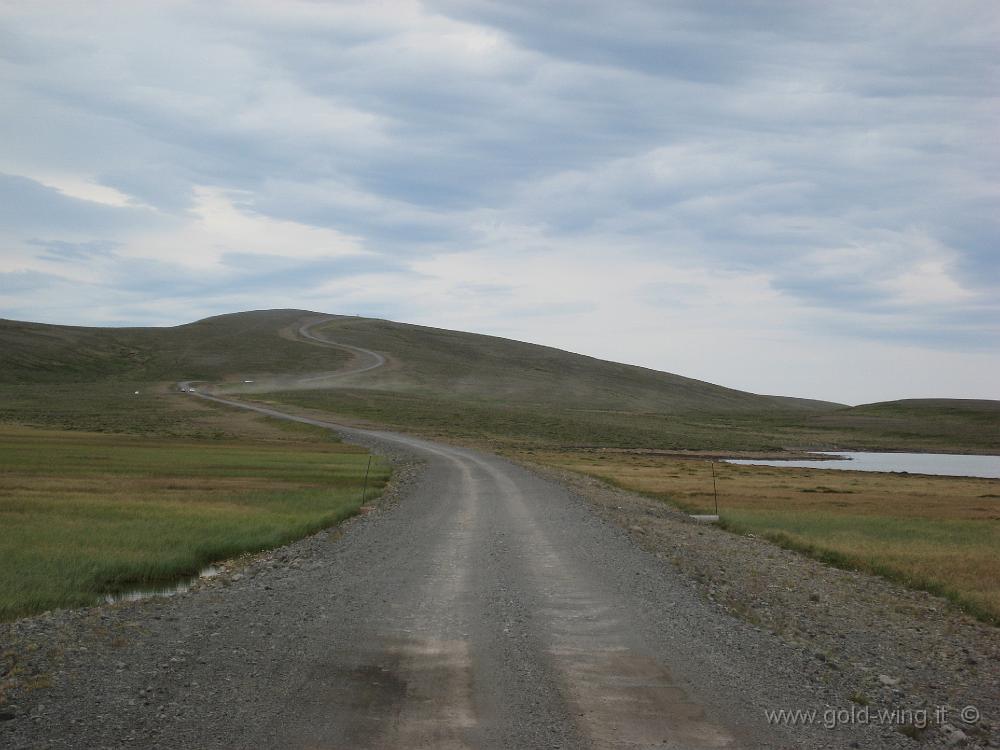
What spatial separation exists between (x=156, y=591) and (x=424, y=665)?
33.1 ft

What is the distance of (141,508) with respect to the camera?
29.9 metres

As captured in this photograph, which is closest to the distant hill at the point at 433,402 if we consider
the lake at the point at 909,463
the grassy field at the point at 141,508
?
the lake at the point at 909,463

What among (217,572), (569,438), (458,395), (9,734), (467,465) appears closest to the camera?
(9,734)

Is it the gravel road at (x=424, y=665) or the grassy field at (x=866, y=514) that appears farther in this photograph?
the grassy field at (x=866, y=514)

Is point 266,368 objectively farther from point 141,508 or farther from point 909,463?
point 141,508

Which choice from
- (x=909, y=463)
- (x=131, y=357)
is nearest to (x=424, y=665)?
(x=909, y=463)

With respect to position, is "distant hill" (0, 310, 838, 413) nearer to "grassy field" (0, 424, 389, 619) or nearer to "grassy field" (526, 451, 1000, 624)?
"grassy field" (526, 451, 1000, 624)

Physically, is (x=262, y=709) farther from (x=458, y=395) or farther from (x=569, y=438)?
(x=458, y=395)

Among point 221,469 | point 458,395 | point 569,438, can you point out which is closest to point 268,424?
point 569,438

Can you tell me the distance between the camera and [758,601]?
16.8 m

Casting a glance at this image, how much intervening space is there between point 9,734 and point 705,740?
6.93m

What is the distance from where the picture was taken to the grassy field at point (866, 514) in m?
21.9

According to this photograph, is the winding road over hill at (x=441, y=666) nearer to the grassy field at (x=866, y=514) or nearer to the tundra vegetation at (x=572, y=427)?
the tundra vegetation at (x=572, y=427)

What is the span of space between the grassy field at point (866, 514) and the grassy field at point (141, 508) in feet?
52.8
